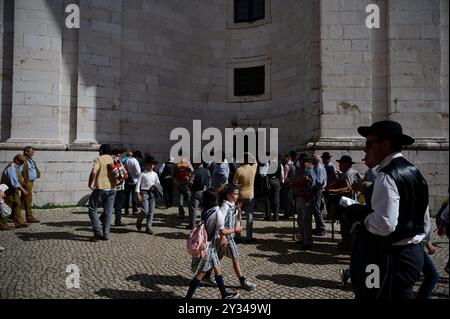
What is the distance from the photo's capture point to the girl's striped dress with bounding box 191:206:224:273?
3693mm

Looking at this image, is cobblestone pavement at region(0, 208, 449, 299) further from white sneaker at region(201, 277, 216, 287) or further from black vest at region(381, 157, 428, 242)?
black vest at region(381, 157, 428, 242)

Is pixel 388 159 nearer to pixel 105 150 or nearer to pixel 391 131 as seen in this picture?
pixel 391 131

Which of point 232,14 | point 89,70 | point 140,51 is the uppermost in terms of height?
point 232,14

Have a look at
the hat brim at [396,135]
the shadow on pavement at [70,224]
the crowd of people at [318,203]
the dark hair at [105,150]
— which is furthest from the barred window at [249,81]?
the hat brim at [396,135]

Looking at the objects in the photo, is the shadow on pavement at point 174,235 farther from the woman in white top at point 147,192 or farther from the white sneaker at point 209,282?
the white sneaker at point 209,282

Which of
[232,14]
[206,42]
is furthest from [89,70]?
[232,14]

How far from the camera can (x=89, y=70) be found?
1132 centimetres

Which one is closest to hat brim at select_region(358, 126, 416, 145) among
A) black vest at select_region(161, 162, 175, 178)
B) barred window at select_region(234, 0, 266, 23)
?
black vest at select_region(161, 162, 175, 178)

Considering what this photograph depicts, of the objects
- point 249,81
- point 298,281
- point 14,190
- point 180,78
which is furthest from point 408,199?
point 249,81

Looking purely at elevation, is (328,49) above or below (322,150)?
above

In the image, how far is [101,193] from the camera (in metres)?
6.62

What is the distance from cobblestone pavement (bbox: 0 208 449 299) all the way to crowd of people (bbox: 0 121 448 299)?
33 cm
